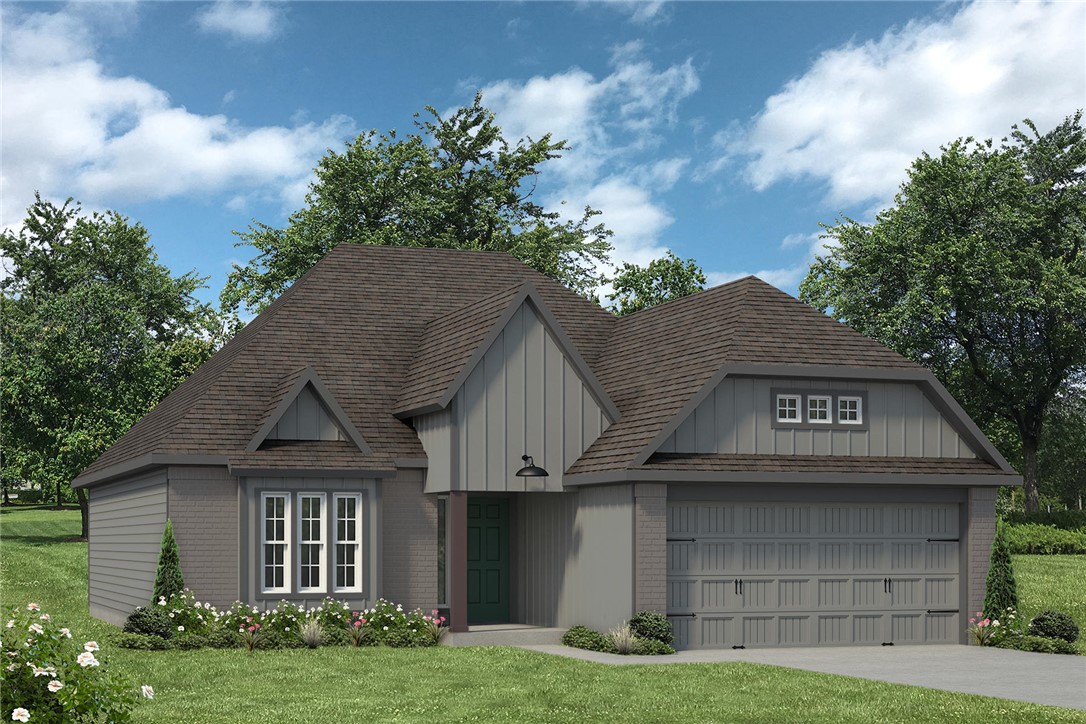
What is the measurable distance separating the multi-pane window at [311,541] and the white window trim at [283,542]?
19 centimetres

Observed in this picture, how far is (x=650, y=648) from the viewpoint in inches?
874

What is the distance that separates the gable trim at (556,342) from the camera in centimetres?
2467

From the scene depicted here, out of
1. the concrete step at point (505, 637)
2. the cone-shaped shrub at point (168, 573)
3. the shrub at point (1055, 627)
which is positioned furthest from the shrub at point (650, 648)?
the cone-shaped shrub at point (168, 573)

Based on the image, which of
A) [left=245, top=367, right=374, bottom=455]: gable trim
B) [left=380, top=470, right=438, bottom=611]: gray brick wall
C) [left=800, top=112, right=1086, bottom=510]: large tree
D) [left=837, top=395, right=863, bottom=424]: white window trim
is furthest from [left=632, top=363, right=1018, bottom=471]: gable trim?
[left=800, top=112, right=1086, bottom=510]: large tree

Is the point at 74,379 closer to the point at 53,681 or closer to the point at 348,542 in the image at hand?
the point at 348,542

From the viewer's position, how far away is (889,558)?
979 inches

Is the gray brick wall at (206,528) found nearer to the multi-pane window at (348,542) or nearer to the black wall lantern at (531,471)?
the multi-pane window at (348,542)

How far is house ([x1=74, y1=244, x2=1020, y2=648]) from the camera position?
2381 centimetres

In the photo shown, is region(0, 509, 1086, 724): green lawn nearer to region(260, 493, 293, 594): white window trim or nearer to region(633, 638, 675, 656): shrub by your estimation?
region(633, 638, 675, 656): shrub

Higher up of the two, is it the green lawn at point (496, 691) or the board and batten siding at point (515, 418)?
the board and batten siding at point (515, 418)

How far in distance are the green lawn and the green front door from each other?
15.8ft

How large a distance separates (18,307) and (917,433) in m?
47.5

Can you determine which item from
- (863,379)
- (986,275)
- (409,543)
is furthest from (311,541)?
(986,275)

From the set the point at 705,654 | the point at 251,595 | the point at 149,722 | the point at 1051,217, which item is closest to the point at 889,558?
the point at 705,654
